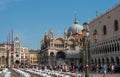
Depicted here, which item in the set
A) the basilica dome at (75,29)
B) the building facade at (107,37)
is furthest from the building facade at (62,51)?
the basilica dome at (75,29)

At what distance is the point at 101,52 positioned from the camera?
67.9 meters

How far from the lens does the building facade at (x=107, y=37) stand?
58375mm

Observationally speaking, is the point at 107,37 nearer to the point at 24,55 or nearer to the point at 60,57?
the point at 60,57

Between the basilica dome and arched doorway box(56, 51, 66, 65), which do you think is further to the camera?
the basilica dome

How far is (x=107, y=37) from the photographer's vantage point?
63.6 meters

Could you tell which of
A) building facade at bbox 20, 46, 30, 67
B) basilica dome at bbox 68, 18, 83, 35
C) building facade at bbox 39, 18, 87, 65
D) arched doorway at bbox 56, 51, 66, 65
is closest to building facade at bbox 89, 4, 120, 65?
building facade at bbox 39, 18, 87, 65

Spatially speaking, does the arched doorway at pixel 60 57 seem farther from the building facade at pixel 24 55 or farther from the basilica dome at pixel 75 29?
the building facade at pixel 24 55

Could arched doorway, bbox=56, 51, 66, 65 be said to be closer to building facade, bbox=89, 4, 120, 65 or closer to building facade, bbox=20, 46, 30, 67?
building facade, bbox=89, 4, 120, 65

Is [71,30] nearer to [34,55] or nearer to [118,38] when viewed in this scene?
[34,55]

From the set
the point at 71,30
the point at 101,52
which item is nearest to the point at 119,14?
the point at 101,52

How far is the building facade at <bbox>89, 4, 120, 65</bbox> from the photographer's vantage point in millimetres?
58375

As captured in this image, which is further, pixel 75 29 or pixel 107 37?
pixel 75 29

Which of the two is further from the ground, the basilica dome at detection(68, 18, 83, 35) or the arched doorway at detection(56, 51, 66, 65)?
the basilica dome at detection(68, 18, 83, 35)

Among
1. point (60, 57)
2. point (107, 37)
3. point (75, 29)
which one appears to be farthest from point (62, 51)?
point (107, 37)
